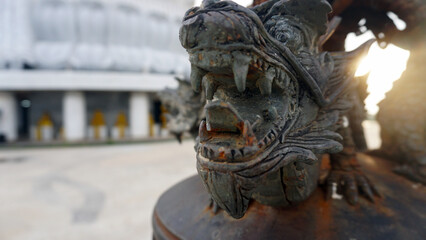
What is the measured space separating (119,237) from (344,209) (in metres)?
2.00

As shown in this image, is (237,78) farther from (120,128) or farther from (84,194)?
(120,128)

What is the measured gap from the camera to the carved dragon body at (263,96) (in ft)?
1.89

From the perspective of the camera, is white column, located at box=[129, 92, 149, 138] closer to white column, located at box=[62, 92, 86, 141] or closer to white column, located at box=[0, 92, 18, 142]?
white column, located at box=[62, 92, 86, 141]

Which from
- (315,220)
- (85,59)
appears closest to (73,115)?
(85,59)

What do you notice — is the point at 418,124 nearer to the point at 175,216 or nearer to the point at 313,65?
the point at 313,65

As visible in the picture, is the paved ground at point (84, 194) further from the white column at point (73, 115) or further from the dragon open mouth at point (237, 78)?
the white column at point (73, 115)

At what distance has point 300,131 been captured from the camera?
722 millimetres

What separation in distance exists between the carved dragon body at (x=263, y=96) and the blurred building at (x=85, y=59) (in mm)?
7830

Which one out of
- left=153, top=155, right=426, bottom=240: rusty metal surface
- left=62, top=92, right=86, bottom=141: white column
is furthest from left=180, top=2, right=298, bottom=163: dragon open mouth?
left=62, top=92, right=86, bottom=141: white column

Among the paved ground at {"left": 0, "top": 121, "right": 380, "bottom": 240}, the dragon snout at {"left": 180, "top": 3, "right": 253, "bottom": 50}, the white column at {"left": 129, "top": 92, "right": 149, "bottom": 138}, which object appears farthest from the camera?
the white column at {"left": 129, "top": 92, "right": 149, "bottom": 138}

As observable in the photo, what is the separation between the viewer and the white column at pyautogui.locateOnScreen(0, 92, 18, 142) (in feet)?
29.2

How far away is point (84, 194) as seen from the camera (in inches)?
133

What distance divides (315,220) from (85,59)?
32.1ft

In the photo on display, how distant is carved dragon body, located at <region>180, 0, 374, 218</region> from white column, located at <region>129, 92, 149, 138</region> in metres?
9.21
